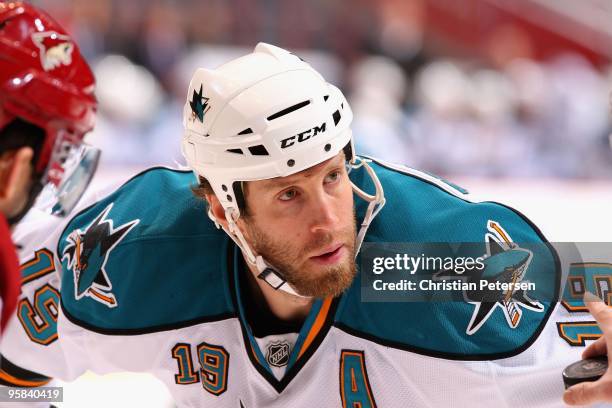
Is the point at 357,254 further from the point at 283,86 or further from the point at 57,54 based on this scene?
the point at 57,54

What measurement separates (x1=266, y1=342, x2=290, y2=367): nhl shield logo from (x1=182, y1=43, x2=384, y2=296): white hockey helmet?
0.21m

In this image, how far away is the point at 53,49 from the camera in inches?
76.7

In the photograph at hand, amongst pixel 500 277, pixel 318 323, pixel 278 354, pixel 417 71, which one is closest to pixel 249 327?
pixel 278 354

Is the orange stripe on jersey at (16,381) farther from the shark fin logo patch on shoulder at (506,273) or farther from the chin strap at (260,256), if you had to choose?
the shark fin logo patch on shoulder at (506,273)

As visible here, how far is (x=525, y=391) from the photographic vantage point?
6.67 ft

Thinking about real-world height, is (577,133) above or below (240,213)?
below

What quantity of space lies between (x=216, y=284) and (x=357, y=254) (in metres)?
0.43

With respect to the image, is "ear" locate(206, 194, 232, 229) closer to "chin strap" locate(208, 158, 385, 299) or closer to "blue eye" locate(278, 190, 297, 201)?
"chin strap" locate(208, 158, 385, 299)

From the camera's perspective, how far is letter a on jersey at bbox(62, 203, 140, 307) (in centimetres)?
242

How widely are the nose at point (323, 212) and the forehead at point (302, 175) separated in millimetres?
54

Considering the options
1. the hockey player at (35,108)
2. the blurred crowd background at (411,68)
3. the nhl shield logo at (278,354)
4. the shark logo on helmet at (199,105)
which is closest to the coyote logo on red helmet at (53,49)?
the hockey player at (35,108)

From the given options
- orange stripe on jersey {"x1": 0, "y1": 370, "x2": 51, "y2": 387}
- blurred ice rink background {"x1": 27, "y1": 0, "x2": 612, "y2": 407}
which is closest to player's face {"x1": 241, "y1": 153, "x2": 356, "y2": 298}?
orange stripe on jersey {"x1": 0, "y1": 370, "x2": 51, "y2": 387}

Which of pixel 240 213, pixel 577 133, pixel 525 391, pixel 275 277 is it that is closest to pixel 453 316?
pixel 525 391

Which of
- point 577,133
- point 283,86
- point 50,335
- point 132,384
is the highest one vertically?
point 283,86
